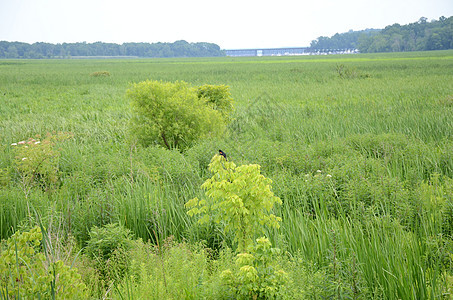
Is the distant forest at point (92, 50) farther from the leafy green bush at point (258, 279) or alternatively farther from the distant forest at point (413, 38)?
the leafy green bush at point (258, 279)

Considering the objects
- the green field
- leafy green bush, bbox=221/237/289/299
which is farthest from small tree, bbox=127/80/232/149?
leafy green bush, bbox=221/237/289/299

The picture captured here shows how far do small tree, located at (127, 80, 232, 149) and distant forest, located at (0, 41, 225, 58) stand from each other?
166638mm

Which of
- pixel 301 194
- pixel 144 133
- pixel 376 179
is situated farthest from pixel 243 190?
pixel 144 133

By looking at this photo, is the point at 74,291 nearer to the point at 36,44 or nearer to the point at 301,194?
the point at 301,194

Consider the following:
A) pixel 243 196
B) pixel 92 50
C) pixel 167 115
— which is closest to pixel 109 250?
pixel 243 196

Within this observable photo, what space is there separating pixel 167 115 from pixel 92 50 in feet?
625

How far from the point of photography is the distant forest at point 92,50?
165 m

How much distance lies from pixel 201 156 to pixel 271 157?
142cm

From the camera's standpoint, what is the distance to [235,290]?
7.90ft

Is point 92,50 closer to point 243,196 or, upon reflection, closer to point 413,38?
point 413,38

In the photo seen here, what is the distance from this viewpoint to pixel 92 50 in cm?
17900

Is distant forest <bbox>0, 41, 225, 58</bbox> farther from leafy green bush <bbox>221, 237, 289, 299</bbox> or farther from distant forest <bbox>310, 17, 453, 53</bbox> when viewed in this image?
leafy green bush <bbox>221, 237, 289, 299</bbox>

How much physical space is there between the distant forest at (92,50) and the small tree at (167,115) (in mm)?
166638

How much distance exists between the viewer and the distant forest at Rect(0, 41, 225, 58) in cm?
16512
